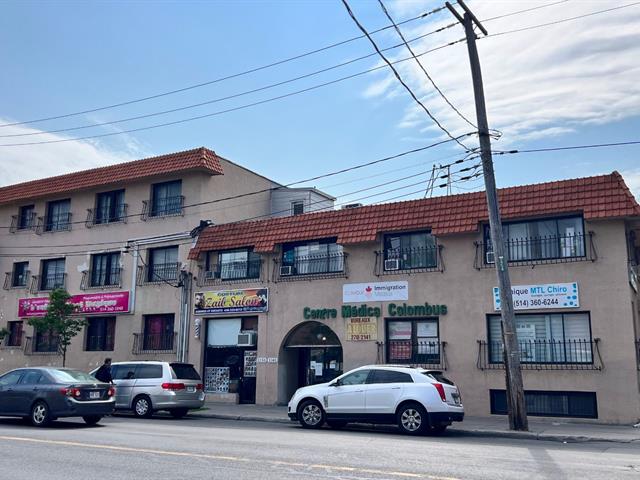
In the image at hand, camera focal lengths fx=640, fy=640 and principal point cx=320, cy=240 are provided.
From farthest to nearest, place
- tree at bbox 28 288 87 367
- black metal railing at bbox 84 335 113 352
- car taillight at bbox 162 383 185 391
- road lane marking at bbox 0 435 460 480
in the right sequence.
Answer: black metal railing at bbox 84 335 113 352 < tree at bbox 28 288 87 367 < car taillight at bbox 162 383 185 391 < road lane marking at bbox 0 435 460 480

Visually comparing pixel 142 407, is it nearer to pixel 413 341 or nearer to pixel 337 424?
pixel 337 424

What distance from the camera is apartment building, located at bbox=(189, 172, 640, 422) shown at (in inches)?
684

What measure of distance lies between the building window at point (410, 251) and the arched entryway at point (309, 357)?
335cm

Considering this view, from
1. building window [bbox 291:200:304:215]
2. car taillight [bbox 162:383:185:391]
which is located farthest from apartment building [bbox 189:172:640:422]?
building window [bbox 291:200:304:215]

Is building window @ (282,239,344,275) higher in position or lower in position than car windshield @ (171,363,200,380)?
higher

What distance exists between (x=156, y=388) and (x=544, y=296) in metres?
11.5

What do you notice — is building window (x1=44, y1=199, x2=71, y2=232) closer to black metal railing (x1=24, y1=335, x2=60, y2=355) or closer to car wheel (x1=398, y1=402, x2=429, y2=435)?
black metal railing (x1=24, y1=335, x2=60, y2=355)

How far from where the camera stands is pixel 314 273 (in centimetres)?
2238

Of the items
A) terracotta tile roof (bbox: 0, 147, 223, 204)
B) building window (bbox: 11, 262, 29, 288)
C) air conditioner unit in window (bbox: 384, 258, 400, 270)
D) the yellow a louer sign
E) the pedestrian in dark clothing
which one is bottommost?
the pedestrian in dark clothing

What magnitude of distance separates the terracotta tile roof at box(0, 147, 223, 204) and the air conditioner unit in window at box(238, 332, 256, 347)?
671 centimetres

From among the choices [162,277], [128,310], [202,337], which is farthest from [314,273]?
[128,310]

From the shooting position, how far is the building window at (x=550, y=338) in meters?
17.6

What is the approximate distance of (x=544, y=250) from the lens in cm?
1856

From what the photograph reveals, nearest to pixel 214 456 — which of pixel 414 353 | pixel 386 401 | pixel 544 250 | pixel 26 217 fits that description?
pixel 386 401
